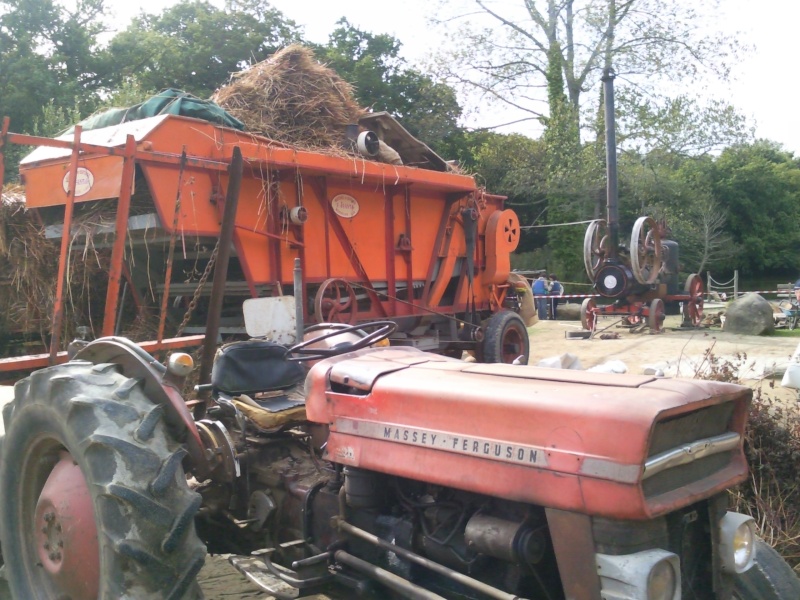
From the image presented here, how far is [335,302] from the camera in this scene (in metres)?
6.39

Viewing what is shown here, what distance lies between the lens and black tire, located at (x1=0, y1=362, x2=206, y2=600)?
2.18m

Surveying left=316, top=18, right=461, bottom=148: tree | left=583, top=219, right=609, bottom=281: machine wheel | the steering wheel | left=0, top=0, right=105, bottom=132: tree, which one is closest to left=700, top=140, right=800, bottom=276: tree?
left=316, top=18, right=461, bottom=148: tree

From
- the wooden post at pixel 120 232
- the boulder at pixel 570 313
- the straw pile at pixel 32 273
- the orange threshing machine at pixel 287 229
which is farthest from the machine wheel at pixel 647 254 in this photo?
the wooden post at pixel 120 232

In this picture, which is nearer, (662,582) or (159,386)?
(662,582)

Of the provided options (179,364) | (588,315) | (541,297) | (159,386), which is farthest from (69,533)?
(541,297)

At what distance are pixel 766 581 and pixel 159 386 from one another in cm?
218

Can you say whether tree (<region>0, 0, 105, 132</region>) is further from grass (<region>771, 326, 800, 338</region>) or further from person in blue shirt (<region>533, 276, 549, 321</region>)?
grass (<region>771, 326, 800, 338</region>)

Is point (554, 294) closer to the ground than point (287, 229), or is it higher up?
closer to the ground

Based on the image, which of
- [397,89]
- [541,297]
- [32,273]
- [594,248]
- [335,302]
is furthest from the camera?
[397,89]

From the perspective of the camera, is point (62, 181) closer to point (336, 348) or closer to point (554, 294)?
point (336, 348)

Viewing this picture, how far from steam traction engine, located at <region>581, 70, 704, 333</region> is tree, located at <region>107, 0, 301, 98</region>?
12298mm

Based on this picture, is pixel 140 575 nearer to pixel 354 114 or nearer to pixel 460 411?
pixel 460 411

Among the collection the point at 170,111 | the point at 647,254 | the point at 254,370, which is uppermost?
the point at 170,111

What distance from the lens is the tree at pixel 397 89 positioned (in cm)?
2297
